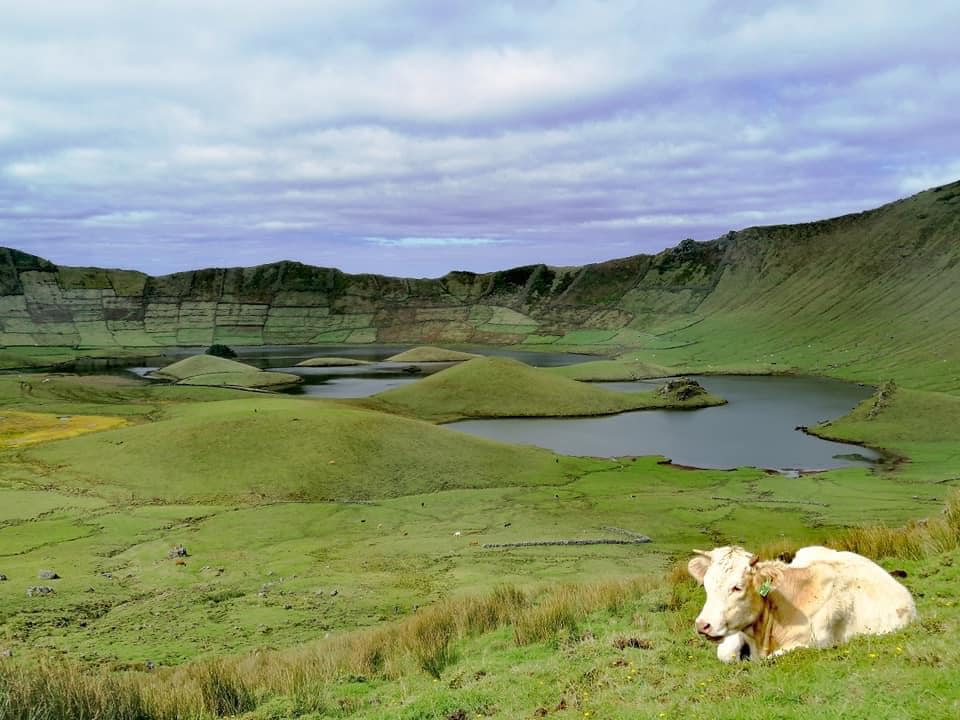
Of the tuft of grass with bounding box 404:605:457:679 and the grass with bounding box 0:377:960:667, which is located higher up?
the tuft of grass with bounding box 404:605:457:679

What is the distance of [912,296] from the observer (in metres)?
151

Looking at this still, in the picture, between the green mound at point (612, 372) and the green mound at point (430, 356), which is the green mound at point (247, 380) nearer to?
the green mound at point (430, 356)

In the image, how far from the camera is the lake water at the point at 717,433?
60.4 meters

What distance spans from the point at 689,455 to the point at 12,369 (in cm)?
13721

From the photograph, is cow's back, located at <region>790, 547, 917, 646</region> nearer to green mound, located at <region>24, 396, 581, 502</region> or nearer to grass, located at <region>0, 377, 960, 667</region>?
grass, located at <region>0, 377, 960, 667</region>

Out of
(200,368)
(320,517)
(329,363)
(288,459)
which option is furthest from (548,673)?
(329,363)

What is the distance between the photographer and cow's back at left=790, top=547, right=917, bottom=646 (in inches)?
390

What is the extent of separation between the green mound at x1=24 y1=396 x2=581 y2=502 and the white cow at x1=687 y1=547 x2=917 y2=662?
32999 millimetres

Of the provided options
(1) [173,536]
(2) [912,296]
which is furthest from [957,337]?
(1) [173,536]

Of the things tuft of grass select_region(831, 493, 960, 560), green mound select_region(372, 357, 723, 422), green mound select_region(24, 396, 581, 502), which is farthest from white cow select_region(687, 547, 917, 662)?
green mound select_region(372, 357, 723, 422)

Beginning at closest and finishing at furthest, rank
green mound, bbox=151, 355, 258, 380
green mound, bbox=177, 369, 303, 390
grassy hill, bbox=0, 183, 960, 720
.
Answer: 1. grassy hill, bbox=0, 183, 960, 720
2. green mound, bbox=177, 369, 303, 390
3. green mound, bbox=151, 355, 258, 380

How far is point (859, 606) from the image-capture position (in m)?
10.1

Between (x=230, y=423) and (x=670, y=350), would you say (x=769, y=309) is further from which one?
(x=230, y=423)

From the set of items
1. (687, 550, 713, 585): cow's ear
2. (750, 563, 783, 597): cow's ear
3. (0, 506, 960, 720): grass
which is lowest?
(0, 506, 960, 720): grass
